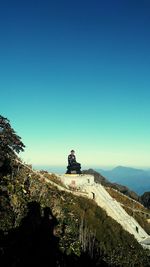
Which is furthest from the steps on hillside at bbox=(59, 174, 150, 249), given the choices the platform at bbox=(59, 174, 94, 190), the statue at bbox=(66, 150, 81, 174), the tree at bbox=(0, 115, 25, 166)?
the tree at bbox=(0, 115, 25, 166)

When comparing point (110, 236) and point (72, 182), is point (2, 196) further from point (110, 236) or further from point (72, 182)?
point (72, 182)

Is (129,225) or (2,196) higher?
(2,196)

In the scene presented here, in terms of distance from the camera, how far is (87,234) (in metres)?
33.3

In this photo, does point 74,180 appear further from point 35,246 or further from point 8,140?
point 35,246

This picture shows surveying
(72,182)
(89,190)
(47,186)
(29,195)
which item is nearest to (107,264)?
(29,195)

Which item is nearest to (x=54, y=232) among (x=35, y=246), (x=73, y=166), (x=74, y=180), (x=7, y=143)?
(x=35, y=246)

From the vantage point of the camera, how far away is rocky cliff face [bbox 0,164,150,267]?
2525 centimetres

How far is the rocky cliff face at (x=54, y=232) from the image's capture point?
2525 centimetres

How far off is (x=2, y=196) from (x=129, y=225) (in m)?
19.2

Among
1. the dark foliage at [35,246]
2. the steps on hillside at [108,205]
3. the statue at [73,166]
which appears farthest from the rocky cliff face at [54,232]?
the statue at [73,166]

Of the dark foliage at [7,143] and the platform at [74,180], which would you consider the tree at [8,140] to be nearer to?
the dark foliage at [7,143]

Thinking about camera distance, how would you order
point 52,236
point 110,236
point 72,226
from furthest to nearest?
point 110,236 → point 72,226 → point 52,236

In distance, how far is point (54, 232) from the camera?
30.0 metres

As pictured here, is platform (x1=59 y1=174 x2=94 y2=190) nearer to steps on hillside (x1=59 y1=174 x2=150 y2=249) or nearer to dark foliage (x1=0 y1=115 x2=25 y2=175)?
steps on hillside (x1=59 y1=174 x2=150 y2=249)
